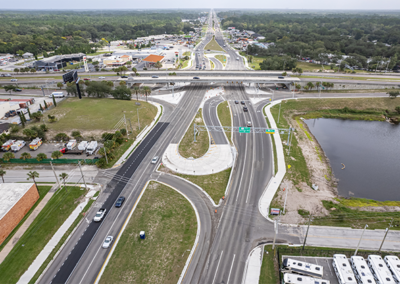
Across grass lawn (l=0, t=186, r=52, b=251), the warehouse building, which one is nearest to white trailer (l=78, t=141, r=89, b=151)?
grass lawn (l=0, t=186, r=52, b=251)

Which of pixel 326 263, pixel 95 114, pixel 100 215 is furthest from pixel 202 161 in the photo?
pixel 95 114

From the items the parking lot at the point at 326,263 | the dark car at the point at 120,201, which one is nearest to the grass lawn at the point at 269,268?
the parking lot at the point at 326,263

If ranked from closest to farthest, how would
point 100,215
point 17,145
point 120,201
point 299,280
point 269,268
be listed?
point 299,280 → point 269,268 → point 100,215 → point 120,201 → point 17,145

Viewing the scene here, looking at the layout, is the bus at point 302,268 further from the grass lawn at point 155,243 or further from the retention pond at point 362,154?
the retention pond at point 362,154

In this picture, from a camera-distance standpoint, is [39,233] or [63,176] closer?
[39,233]

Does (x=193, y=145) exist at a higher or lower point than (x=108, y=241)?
lower

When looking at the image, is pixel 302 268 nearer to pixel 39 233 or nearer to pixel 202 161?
pixel 202 161
